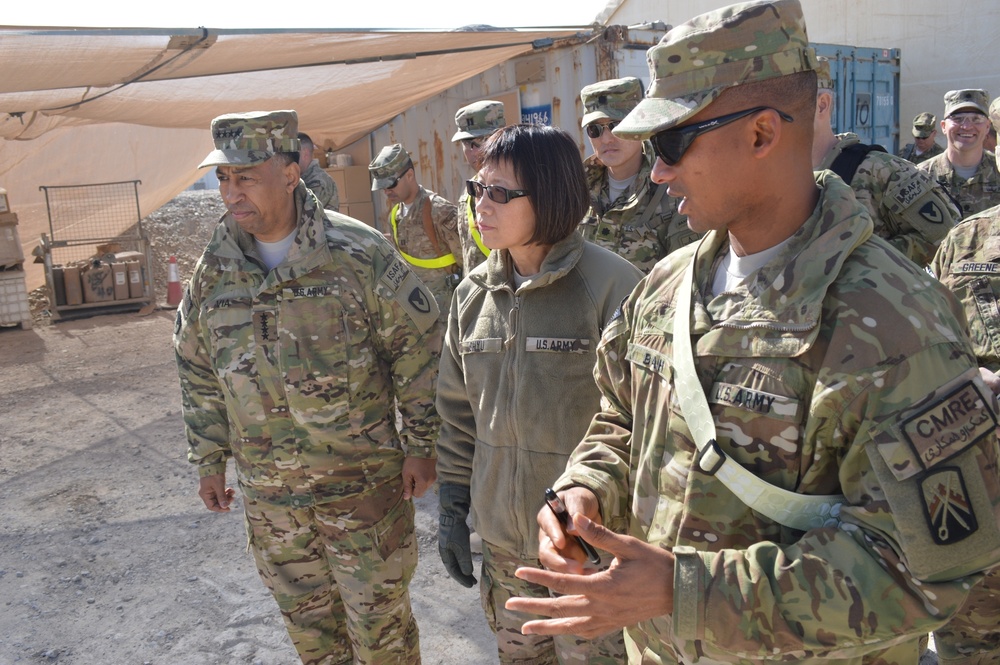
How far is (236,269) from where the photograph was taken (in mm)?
2904

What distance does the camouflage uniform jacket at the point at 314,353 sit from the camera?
2.88 m

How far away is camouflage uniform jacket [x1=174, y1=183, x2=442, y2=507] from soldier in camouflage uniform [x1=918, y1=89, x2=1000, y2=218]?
489 cm

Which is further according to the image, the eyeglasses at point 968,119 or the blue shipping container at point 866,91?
the blue shipping container at point 866,91

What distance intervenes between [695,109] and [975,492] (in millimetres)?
755

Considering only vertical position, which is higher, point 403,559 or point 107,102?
point 107,102

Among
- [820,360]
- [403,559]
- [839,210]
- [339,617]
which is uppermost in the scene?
[839,210]

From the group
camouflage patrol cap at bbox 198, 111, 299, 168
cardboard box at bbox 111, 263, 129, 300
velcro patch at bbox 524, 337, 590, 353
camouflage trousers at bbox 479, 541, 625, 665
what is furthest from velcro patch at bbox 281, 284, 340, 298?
cardboard box at bbox 111, 263, 129, 300

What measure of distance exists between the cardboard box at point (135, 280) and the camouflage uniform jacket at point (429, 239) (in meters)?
7.60

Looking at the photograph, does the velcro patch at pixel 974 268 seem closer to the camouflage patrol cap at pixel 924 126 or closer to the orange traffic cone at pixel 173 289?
the camouflage patrol cap at pixel 924 126

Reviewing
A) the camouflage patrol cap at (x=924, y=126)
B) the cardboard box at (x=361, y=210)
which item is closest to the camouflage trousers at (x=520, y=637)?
the camouflage patrol cap at (x=924, y=126)

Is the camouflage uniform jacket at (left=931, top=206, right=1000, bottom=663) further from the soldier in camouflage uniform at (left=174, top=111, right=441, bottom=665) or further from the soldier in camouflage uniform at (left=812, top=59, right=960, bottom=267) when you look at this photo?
the soldier in camouflage uniform at (left=174, top=111, right=441, bottom=665)

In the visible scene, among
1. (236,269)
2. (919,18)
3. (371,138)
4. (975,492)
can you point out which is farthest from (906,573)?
(919,18)

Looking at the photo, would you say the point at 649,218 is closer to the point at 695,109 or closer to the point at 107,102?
the point at 695,109

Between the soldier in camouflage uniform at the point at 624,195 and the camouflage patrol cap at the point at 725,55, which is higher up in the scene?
the camouflage patrol cap at the point at 725,55
